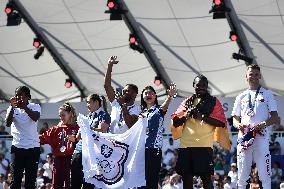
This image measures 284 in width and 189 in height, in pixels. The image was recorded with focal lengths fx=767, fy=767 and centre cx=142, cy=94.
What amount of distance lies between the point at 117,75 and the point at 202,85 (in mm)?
15775

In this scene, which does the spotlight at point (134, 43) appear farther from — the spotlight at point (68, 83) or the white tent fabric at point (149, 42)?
the spotlight at point (68, 83)

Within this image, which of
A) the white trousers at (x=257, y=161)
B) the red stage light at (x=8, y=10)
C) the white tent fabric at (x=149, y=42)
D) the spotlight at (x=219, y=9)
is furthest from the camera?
the red stage light at (x=8, y=10)

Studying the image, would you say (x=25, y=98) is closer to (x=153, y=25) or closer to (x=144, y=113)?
(x=144, y=113)

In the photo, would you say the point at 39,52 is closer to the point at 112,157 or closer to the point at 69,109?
the point at 69,109

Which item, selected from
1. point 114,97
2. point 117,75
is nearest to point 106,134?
point 114,97

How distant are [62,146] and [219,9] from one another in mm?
10098

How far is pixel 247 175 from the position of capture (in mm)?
10805

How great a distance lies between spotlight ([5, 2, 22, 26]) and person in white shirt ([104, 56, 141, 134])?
13.0 m

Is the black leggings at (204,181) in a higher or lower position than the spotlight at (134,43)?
lower

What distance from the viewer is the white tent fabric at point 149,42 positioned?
22.6m

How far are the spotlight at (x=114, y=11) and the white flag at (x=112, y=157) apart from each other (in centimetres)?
1124

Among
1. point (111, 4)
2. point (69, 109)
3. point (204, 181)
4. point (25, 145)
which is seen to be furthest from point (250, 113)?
point (111, 4)

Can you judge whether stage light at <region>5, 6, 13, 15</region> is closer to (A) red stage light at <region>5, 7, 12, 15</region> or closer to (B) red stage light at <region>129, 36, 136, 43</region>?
(A) red stage light at <region>5, 7, 12, 15</region>

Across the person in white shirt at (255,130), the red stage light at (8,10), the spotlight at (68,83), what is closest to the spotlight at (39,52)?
the spotlight at (68,83)
